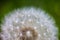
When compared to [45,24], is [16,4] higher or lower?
higher

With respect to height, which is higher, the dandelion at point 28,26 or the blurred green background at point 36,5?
the blurred green background at point 36,5

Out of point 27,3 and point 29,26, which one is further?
point 27,3

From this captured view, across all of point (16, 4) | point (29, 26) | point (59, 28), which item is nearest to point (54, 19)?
point (59, 28)

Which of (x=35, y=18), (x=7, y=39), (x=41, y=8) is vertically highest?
(x=41, y=8)

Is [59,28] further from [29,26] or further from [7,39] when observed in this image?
[7,39]
